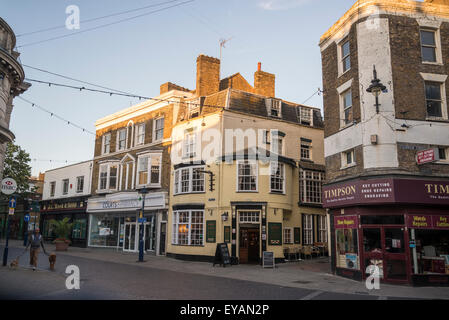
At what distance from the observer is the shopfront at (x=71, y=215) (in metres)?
35.3

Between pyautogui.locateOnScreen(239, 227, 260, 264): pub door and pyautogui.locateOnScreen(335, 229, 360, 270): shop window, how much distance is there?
6.34m

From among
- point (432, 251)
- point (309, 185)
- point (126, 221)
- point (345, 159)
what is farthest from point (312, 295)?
point (126, 221)

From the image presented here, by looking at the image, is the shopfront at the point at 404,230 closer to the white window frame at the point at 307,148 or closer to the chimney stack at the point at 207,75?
the white window frame at the point at 307,148

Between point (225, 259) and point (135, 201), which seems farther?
point (135, 201)

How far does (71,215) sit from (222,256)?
22811 millimetres

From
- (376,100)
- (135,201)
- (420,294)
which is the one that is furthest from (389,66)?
(135,201)


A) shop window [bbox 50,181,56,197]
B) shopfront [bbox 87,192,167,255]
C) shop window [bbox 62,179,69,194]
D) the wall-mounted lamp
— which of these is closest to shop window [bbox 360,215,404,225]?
the wall-mounted lamp

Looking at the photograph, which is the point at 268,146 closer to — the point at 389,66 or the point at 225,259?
the point at 225,259

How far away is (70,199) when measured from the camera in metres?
37.2

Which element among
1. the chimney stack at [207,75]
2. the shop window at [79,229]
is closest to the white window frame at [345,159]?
the chimney stack at [207,75]

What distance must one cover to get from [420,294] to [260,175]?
12100 mm

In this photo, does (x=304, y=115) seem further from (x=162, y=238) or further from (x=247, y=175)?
(x=162, y=238)

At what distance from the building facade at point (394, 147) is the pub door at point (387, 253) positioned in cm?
4
